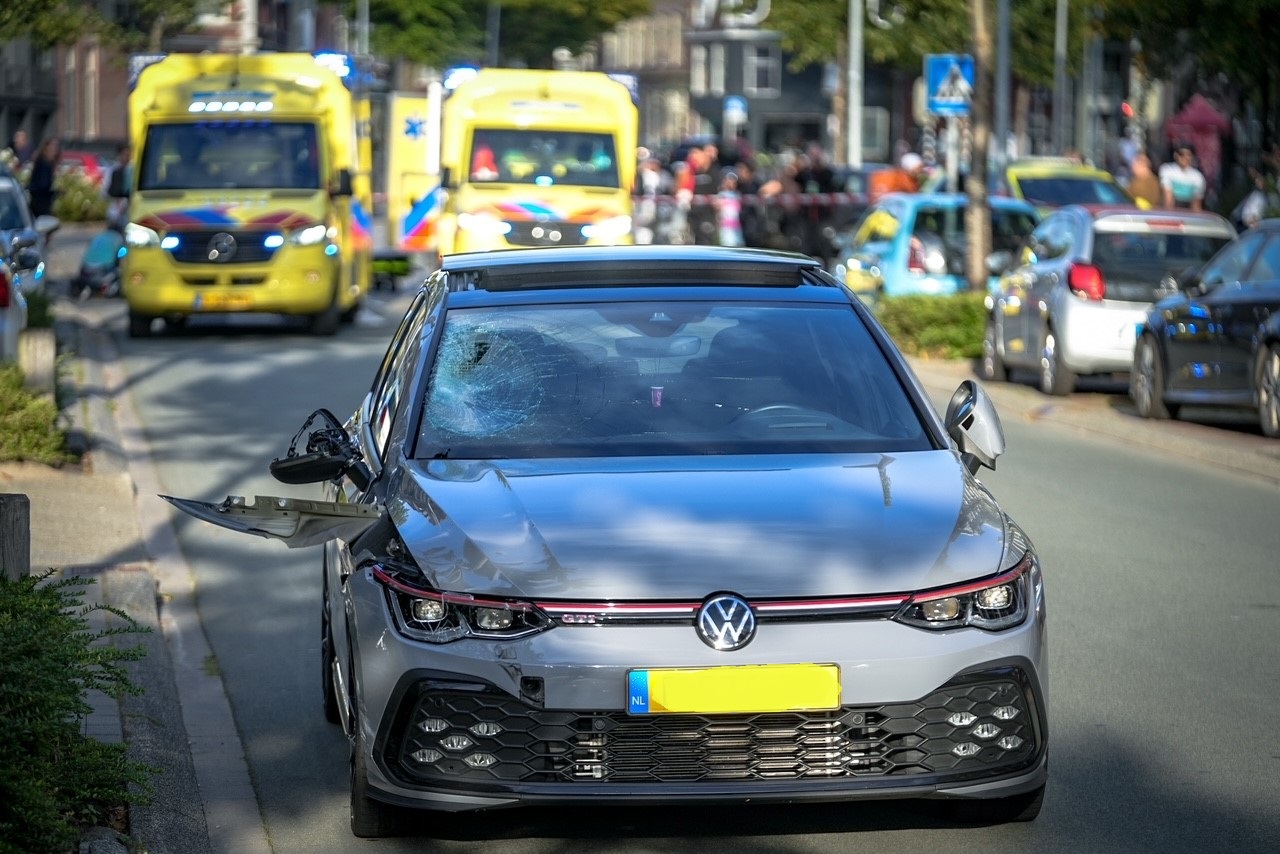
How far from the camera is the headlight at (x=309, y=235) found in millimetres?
23266

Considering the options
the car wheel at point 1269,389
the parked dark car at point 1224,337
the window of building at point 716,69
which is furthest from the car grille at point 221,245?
the window of building at point 716,69

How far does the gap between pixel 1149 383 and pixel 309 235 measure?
10137mm

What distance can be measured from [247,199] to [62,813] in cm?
1864

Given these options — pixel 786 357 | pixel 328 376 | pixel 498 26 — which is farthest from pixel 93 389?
pixel 498 26

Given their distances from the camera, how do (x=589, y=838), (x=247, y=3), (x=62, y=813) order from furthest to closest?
(x=247, y=3) < (x=589, y=838) < (x=62, y=813)

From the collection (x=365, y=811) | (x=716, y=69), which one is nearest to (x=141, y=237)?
(x=365, y=811)

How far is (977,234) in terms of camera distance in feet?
75.0

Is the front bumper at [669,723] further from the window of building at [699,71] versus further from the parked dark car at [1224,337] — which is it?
the window of building at [699,71]

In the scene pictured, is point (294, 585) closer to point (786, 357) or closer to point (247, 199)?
point (786, 357)

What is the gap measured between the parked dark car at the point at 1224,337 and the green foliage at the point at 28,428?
780 centimetres

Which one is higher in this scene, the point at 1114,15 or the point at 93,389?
the point at 1114,15

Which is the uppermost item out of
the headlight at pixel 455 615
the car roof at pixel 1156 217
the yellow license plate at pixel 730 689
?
the car roof at pixel 1156 217

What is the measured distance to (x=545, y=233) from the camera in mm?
25125

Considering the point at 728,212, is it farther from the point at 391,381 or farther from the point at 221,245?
the point at 391,381
